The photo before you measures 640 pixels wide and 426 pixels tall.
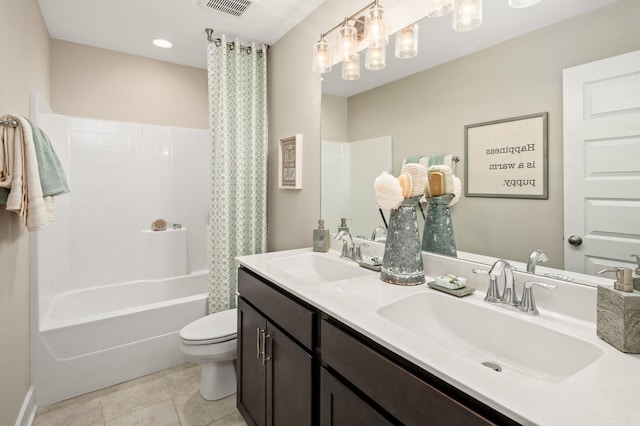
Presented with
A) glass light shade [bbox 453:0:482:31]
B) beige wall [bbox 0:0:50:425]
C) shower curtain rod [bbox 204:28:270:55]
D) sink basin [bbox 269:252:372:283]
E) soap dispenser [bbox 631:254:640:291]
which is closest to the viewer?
soap dispenser [bbox 631:254:640:291]

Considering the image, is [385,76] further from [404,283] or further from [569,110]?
[404,283]

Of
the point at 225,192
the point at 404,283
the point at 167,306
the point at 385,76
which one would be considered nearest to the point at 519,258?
the point at 404,283

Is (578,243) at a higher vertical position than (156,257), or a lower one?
higher

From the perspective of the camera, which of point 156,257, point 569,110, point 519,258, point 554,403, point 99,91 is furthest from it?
point 156,257

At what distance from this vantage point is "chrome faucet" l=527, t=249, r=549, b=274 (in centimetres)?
107

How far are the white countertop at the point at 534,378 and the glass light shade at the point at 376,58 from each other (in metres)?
1.14

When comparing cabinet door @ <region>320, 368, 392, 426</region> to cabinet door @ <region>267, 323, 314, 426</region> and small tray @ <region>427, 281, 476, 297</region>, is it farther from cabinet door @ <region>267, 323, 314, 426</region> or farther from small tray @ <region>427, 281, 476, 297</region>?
small tray @ <region>427, 281, 476, 297</region>

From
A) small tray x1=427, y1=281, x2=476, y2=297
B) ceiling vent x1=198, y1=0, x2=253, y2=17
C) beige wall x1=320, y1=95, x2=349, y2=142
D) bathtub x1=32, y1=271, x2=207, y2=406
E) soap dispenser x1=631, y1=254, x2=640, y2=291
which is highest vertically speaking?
ceiling vent x1=198, y1=0, x2=253, y2=17

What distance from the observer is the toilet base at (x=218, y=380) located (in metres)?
2.01

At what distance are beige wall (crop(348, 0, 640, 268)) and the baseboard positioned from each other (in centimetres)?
231

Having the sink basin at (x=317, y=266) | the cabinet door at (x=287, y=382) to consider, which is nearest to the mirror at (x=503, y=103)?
the sink basin at (x=317, y=266)

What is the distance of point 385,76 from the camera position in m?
1.61

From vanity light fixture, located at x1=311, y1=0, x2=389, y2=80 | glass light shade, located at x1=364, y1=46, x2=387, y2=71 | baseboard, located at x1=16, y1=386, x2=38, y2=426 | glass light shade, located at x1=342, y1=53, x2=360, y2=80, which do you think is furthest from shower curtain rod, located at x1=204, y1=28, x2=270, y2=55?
baseboard, located at x1=16, y1=386, x2=38, y2=426

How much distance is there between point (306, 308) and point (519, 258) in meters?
0.78
